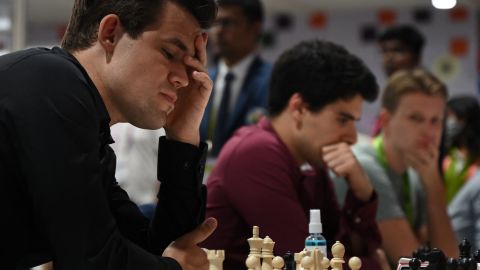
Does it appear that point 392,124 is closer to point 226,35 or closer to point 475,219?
point 475,219

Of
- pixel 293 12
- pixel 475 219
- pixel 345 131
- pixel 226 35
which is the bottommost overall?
pixel 475 219

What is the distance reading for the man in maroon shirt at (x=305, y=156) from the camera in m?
2.19

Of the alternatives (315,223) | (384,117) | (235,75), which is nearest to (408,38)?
(235,75)

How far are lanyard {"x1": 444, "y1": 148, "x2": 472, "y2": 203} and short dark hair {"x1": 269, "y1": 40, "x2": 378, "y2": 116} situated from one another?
1450 mm

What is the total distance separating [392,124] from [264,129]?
0.94 m

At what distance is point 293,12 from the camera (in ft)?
23.7

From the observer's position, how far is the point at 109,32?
5.10 ft

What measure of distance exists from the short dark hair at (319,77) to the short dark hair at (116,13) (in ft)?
2.67

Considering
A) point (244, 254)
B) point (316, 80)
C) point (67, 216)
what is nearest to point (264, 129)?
point (316, 80)

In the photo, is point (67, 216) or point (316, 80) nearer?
point (67, 216)

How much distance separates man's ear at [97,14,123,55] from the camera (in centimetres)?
155

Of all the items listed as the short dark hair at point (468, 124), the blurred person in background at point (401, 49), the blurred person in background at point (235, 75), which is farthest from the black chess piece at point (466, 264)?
the blurred person in background at point (401, 49)

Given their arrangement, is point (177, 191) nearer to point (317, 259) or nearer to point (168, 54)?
point (168, 54)

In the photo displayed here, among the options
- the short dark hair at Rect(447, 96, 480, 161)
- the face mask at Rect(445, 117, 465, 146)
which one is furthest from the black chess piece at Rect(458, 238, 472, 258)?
the face mask at Rect(445, 117, 465, 146)
